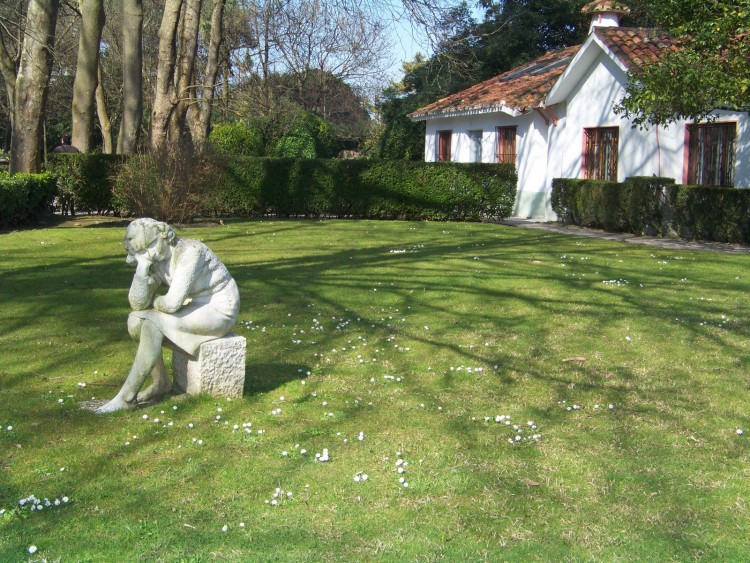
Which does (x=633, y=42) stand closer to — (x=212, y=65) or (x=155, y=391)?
(x=212, y=65)

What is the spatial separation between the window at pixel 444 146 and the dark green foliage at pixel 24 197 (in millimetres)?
14176

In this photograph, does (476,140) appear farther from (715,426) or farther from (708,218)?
(715,426)

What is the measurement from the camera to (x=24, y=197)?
18.0 metres

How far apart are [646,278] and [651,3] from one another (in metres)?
5.70

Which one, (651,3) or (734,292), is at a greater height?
(651,3)

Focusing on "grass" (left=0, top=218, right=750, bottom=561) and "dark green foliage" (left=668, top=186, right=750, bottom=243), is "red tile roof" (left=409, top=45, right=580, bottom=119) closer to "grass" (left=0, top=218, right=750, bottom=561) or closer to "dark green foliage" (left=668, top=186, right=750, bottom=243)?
"dark green foliage" (left=668, top=186, right=750, bottom=243)

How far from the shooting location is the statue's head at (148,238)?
5.34 m

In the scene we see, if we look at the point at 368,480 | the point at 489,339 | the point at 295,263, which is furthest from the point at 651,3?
the point at 368,480

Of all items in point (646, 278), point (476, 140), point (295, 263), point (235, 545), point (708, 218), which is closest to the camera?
point (235, 545)

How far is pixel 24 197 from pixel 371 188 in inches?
360

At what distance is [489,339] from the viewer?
7879 mm

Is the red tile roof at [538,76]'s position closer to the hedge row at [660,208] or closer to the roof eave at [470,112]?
the roof eave at [470,112]

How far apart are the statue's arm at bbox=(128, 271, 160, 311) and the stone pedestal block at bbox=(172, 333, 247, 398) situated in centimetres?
50

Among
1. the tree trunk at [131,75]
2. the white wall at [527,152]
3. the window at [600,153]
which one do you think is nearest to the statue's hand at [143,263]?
the tree trunk at [131,75]
